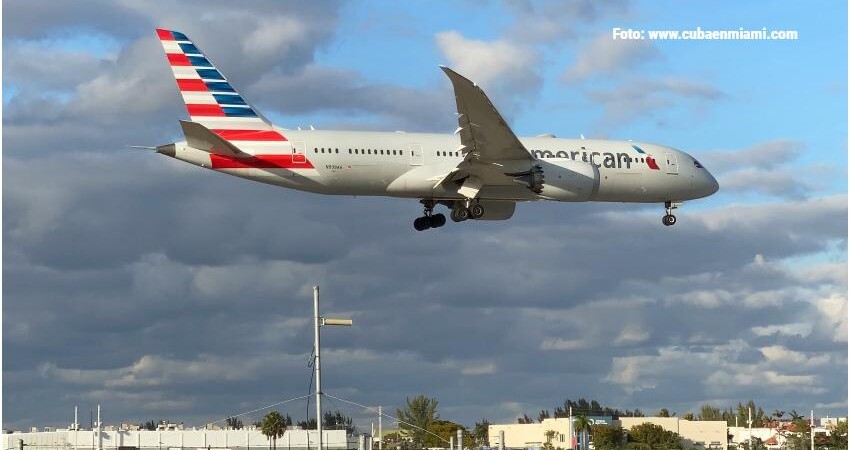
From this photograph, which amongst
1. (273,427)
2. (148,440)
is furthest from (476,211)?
(273,427)

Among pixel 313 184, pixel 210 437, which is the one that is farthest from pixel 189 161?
pixel 210 437

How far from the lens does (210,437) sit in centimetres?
11050

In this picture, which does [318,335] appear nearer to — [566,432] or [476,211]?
[476,211]

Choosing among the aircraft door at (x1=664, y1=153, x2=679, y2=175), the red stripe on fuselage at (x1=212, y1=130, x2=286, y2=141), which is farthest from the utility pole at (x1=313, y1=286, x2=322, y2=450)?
the aircraft door at (x1=664, y1=153, x2=679, y2=175)

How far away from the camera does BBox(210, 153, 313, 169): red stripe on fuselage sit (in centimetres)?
6138

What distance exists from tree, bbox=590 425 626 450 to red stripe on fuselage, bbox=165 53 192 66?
75.4 m

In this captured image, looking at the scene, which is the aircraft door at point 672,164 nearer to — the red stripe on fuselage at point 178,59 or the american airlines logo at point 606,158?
the american airlines logo at point 606,158

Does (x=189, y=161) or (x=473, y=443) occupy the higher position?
(x=189, y=161)

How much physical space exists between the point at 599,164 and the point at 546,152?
2.92 metres

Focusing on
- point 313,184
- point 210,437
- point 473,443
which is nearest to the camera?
point 313,184

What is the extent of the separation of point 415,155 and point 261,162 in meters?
7.35

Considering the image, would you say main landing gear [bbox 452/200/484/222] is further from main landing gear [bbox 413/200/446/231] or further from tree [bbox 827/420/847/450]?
tree [bbox 827/420/847/450]

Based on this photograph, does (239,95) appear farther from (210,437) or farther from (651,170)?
(210,437)

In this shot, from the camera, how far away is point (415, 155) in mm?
65188
